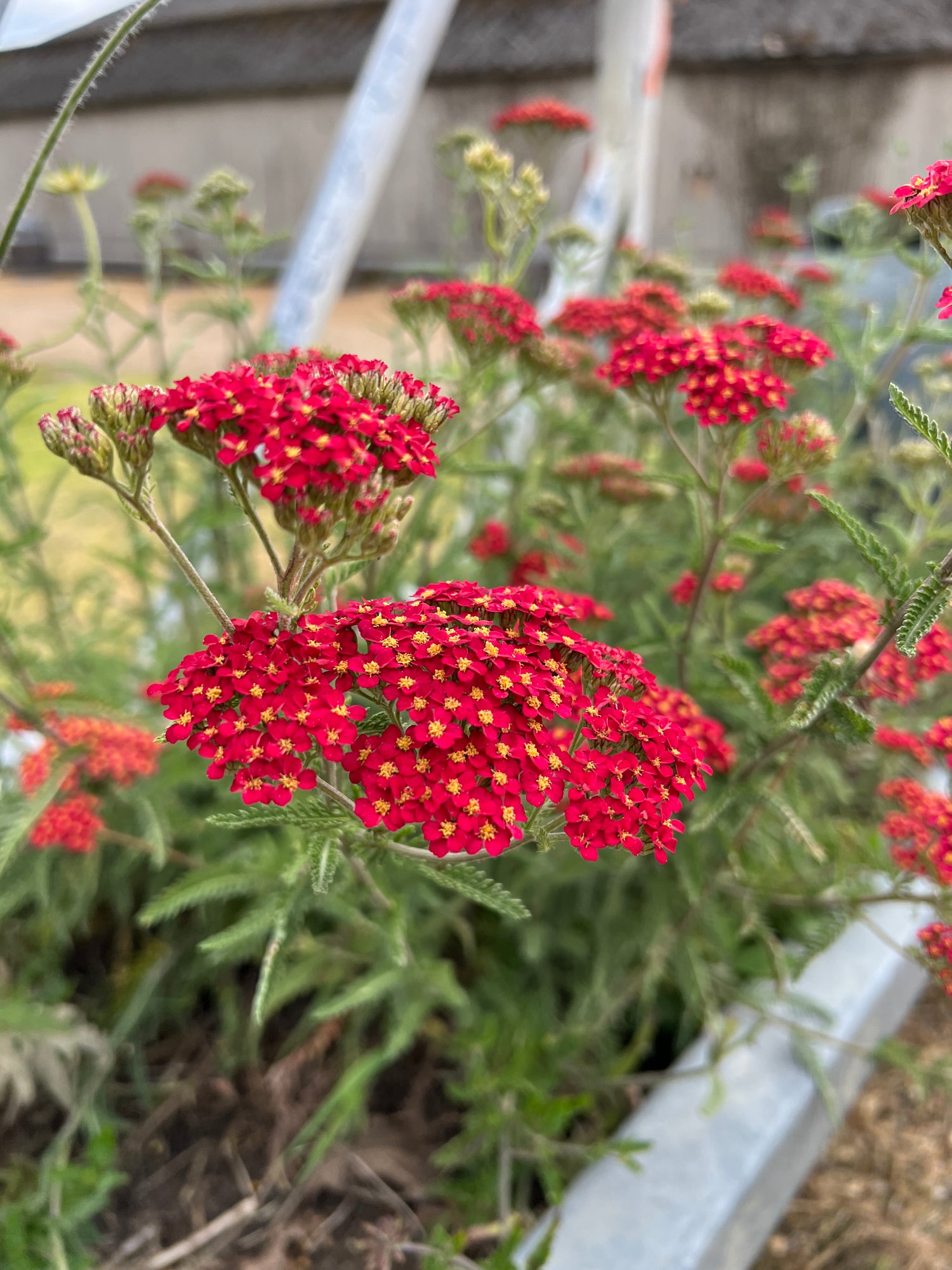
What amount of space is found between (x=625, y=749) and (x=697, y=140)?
9.26 meters

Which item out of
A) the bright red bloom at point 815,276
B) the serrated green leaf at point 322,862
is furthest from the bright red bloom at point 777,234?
the serrated green leaf at point 322,862

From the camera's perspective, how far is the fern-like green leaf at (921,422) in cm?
97

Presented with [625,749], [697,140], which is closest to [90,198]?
[697,140]

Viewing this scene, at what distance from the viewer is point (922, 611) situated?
3.31 ft

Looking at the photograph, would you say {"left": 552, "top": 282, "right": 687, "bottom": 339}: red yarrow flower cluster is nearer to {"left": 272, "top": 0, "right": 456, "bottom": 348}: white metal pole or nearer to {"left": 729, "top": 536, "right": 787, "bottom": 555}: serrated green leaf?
{"left": 729, "top": 536, "right": 787, "bottom": 555}: serrated green leaf

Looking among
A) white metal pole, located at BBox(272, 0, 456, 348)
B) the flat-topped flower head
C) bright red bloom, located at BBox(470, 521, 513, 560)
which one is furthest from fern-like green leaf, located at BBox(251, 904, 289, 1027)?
white metal pole, located at BBox(272, 0, 456, 348)

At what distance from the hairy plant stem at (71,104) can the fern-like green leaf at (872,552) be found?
90cm

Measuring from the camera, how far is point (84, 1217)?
63.3 inches

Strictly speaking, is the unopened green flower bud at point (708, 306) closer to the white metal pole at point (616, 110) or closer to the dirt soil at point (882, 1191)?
the white metal pole at point (616, 110)

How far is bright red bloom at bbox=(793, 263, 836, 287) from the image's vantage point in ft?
9.19

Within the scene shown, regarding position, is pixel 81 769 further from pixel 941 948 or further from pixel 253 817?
pixel 941 948

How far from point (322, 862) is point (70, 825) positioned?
911 millimetres

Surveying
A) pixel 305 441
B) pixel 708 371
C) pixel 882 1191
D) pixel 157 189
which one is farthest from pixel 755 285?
pixel 882 1191

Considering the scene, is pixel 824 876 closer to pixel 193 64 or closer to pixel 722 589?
pixel 722 589
